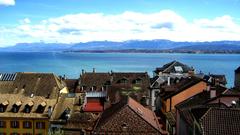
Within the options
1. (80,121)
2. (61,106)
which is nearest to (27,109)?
(61,106)

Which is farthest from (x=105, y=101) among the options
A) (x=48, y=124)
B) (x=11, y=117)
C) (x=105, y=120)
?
(x=105, y=120)

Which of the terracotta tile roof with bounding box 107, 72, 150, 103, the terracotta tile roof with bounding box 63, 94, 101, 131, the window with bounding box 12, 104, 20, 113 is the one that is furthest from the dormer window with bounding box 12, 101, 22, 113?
the terracotta tile roof with bounding box 107, 72, 150, 103

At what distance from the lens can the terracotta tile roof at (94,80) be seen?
8756 cm

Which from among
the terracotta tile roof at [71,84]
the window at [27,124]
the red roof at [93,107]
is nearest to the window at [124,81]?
the terracotta tile roof at [71,84]

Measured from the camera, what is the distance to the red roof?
60.5 m

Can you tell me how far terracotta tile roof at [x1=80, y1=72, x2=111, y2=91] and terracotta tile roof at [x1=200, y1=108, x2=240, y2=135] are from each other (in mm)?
53913

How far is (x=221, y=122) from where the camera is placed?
32.6 metres

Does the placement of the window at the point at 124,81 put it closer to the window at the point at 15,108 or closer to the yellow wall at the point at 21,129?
the window at the point at 15,108

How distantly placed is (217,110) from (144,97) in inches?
1714

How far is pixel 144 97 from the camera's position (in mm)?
76812

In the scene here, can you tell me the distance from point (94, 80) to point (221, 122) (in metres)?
58.1

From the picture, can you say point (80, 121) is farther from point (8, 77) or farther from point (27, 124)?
point (8, 77)

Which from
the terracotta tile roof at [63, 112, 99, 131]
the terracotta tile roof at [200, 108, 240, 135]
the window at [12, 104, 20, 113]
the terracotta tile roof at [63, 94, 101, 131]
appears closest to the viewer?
the terracotta tile roof at [200, 108, 240, 135]

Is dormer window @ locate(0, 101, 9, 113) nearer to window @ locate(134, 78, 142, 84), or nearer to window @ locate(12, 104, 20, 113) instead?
window @ locate(12, 104, 20, 113)
